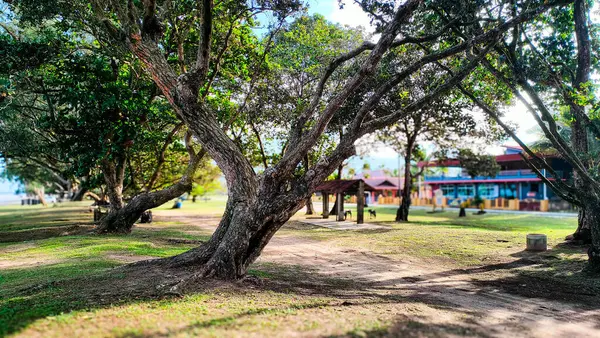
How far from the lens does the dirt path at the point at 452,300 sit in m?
5.35

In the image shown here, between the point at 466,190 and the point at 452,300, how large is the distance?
44.8 metres

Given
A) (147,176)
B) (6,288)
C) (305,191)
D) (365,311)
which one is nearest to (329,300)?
(365,311)

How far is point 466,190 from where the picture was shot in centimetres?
4850

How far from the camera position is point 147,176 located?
26953 mm

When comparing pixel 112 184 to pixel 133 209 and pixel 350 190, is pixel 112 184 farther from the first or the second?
pixel 350 190

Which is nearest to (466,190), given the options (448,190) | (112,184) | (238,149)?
(448,190)

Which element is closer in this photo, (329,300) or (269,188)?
(329,300)

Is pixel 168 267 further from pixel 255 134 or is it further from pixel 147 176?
pixel 147 176

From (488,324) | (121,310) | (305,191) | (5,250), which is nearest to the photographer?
(121,310)

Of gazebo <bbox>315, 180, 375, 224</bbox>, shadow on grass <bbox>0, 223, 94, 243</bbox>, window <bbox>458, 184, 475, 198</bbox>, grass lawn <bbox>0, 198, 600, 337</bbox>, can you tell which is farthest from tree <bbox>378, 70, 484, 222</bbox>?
window <bbox>458, 184, 475, 198</bbox>

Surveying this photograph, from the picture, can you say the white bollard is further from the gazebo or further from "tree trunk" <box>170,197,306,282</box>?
the gazebo

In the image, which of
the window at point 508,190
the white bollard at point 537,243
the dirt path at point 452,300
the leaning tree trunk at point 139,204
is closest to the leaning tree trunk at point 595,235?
the dirt path at point 452,300

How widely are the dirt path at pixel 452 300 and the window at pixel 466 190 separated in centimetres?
3945

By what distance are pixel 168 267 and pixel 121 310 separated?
273cm
